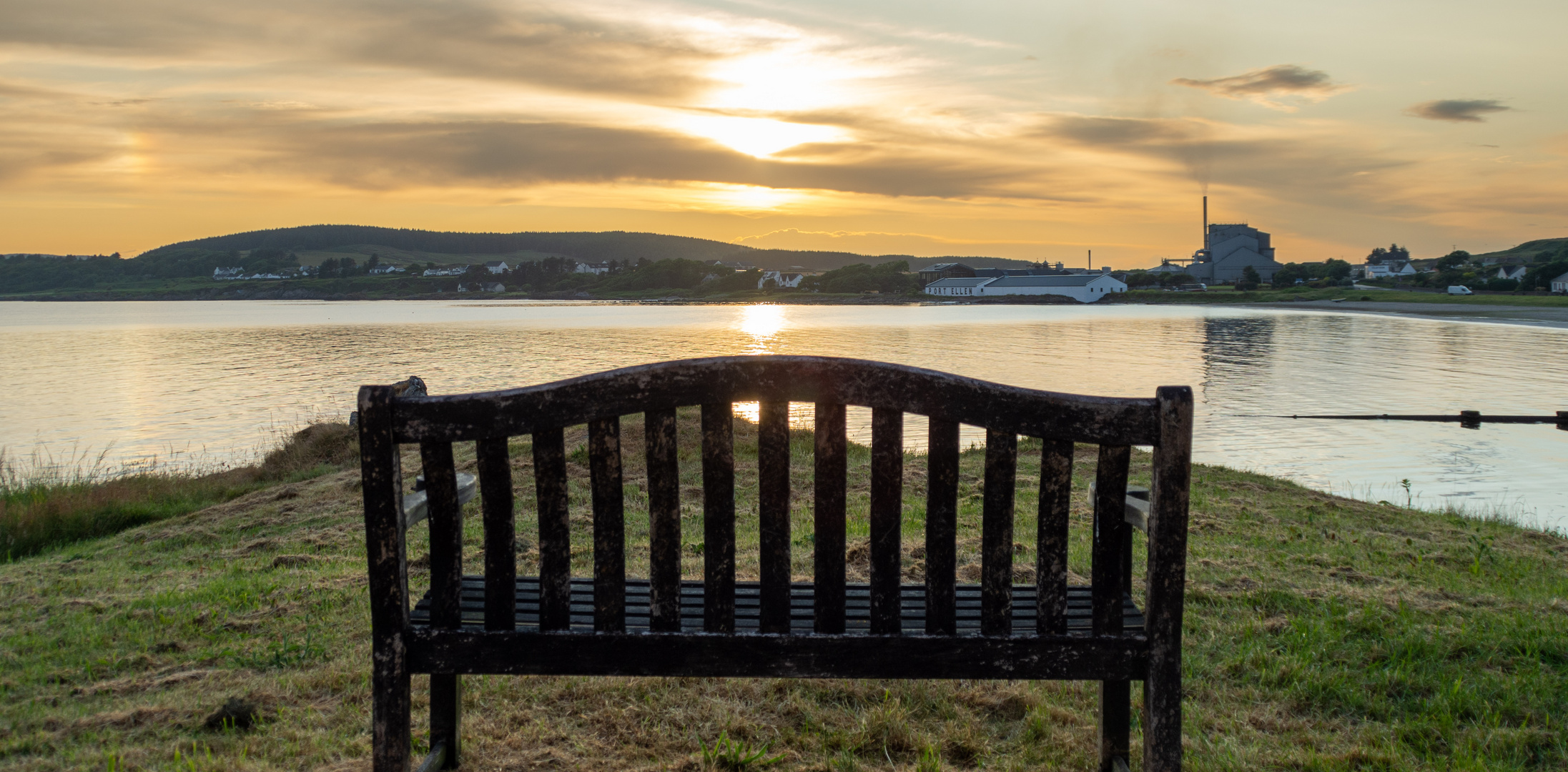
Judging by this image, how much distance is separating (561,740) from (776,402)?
72.0 inches

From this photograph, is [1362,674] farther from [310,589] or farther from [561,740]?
[310,589]

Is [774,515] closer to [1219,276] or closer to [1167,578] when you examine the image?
[1167,578]

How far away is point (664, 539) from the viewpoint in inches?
103

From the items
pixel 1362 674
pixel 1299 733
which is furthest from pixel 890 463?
pixel 1362 674

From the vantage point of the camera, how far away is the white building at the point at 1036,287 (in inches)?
4970

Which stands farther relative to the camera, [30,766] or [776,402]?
[30,766]

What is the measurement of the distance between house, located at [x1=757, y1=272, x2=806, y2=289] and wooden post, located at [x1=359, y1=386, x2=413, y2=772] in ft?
560

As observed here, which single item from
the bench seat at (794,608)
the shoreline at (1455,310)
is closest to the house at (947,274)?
the shoreline at (1455,310)

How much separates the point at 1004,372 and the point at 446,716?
32260 mm

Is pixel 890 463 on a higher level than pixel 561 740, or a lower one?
higher

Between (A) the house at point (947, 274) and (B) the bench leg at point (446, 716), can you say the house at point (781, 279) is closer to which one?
(A) the house at point (947, 274)

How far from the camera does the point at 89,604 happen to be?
5355 millimetres

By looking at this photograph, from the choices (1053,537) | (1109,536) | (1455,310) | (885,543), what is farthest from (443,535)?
(1455,310)

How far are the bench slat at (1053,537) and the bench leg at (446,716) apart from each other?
2041 millimetres
